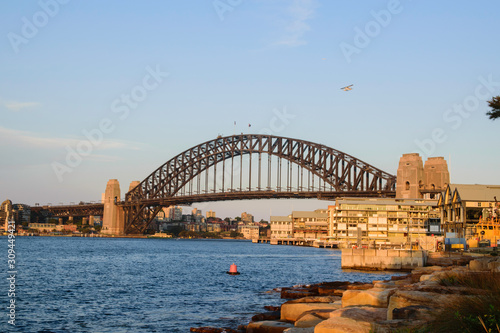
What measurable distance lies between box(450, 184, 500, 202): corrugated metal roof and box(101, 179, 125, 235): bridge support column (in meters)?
118

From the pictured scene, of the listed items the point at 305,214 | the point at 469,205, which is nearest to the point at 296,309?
the point at 469,205

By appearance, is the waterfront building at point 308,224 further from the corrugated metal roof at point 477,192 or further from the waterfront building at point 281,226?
the corrugated metal roof at point 477,192

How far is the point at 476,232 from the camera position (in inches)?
2675

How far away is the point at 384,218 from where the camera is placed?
104188mm

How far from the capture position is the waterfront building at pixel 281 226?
166m

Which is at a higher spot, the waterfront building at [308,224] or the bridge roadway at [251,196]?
the bridge roadway at [251,196]

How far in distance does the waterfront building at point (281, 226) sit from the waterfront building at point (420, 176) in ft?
184

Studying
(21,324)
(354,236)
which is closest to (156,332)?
(21,324)

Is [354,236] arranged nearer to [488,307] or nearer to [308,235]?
[308,235]

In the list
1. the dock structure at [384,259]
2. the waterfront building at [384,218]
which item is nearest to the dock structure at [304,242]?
the waterfront building at [384,218]

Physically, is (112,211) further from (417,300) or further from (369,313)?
(417,300)

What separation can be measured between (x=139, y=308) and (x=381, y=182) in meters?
113

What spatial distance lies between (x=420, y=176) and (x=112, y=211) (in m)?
95.8

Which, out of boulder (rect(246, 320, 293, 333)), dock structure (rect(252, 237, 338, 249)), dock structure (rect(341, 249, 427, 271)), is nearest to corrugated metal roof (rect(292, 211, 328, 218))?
dock structure (rect(252, 237, 338, 249))
